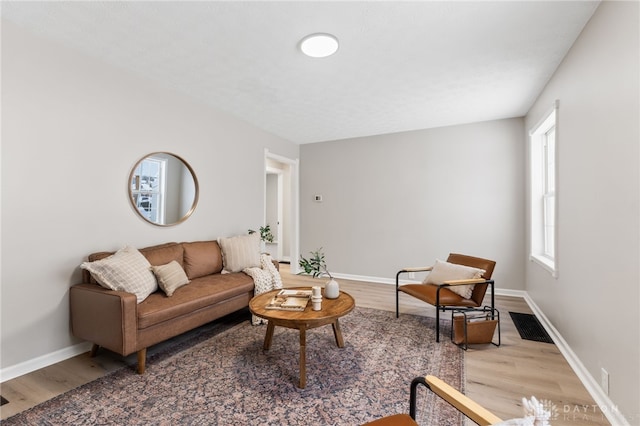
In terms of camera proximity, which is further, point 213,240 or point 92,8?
point 213,240

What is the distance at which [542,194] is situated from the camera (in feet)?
12.0

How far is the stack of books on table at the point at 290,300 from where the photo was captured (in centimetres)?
234

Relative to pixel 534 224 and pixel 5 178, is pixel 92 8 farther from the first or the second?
pixel 534 224

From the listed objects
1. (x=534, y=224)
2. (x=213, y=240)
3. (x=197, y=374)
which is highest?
(x=534, y=224)

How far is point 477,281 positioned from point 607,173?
1309 millimetres

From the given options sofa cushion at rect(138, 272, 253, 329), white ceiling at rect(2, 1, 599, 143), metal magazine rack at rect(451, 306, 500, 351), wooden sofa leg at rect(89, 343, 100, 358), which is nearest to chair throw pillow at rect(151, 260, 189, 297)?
sofa cushion at rect(138, 272, 253, 329)

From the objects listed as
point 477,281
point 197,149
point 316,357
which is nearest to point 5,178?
point 197,149

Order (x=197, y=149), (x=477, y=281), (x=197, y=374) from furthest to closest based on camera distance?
(x=197, y=149), (x=477, y=281), (x=197, y=374)

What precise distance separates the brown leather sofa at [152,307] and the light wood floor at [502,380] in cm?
24

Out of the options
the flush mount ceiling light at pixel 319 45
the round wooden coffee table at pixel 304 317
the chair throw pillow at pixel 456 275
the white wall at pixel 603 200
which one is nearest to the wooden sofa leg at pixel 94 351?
the round wooden coffee table at pixel 304 317

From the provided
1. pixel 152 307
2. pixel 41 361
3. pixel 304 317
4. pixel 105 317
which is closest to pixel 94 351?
pixel 41 361

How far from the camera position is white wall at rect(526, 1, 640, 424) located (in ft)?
5.15

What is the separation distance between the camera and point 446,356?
2.49 m

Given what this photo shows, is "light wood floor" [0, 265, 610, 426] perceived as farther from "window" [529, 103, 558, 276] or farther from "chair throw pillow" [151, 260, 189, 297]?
"window" [529, 103, 558, 276]
